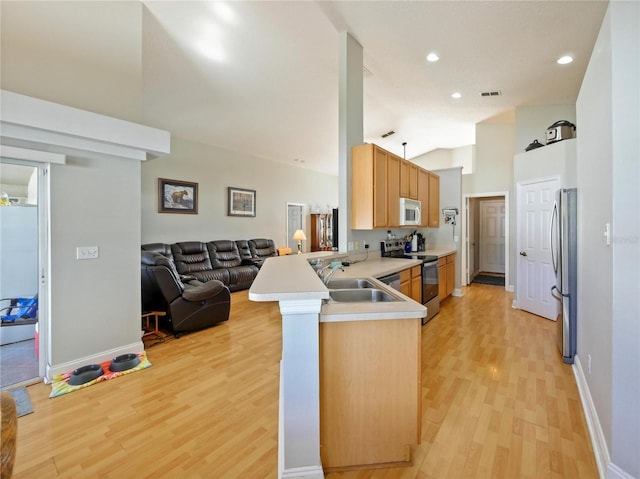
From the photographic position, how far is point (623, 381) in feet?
4.42

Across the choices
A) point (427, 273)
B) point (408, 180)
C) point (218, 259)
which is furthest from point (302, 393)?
point (218, 259)

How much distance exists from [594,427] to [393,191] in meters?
2.74

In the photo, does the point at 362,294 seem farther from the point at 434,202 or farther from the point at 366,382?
the point at 434,202

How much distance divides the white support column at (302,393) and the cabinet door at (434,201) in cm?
419

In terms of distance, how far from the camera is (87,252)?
262cm

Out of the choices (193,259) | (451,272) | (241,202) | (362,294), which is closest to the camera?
(362,294)

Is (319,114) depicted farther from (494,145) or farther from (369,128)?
(494,145)

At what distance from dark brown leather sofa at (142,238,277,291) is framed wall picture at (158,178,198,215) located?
0.70 m

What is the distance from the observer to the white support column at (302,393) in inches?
53.0

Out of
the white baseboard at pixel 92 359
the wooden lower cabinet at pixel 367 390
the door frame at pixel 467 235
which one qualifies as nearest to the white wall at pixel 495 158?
the door frame at pixel 467 235

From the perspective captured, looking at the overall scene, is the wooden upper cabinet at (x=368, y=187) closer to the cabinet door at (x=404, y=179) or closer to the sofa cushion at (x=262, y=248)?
the cabinet door at (x=404, y=179)

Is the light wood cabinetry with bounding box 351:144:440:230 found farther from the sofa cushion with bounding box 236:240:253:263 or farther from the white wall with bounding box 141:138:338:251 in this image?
the white wall with bounding box 141:138:338:251

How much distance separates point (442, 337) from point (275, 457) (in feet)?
7.90

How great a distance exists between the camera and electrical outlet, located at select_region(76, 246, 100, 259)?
2580mm
